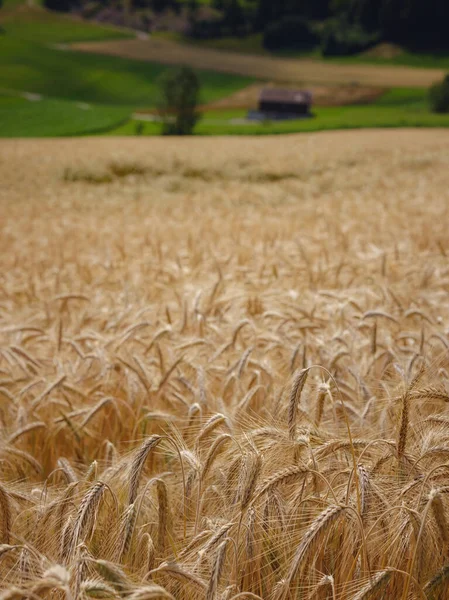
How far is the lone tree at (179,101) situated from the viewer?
42.5m

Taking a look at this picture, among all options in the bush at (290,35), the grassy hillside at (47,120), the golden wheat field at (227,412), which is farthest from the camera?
the bush at (290,35)

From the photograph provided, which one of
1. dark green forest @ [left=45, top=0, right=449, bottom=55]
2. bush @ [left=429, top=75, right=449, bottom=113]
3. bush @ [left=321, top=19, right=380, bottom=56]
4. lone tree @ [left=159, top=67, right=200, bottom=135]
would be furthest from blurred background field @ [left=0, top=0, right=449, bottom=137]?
lone tree @ [left=159, top=67, right=200, bottom=135]

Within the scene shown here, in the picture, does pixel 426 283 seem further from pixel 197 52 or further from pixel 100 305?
pixel 197 52

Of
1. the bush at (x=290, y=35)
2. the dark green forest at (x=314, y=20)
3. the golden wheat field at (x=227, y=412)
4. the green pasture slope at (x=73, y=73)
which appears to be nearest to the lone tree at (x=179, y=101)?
the green pasture slope at (x=73, y=73)

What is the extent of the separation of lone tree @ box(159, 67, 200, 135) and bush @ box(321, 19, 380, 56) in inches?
1671

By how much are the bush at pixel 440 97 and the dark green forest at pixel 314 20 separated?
23653mm

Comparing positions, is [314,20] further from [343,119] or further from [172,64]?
[343,119]

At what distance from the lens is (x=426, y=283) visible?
4.30 metres

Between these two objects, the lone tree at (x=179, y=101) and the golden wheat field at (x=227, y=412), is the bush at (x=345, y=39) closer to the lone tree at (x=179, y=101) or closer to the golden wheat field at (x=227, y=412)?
the lone tree at (x=179, y=101)

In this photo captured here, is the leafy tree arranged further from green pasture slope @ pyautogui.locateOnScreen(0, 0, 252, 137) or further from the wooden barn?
the wooden barn

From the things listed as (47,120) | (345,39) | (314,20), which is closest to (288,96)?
(345,39)

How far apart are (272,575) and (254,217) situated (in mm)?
7761

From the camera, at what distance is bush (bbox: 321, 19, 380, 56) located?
252 ft

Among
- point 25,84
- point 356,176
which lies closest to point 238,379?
point 356,176
